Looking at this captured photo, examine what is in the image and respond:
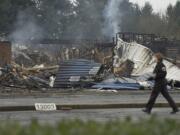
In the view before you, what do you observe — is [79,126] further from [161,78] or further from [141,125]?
[161,78]

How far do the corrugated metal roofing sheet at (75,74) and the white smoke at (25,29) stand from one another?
19.2 metres

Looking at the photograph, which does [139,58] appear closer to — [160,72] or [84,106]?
[84,106]

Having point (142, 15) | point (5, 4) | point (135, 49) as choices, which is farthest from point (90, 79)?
point (142, 15)

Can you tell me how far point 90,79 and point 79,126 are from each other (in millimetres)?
22551

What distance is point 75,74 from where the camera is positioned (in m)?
28.0

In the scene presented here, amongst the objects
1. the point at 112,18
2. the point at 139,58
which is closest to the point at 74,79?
the point at 139,58

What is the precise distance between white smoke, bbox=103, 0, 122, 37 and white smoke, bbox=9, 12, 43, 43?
12543mm

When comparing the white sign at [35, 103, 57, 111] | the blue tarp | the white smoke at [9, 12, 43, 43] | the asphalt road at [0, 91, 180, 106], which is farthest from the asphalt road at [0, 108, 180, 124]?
the white smoke at [9, 12, 43, 43]

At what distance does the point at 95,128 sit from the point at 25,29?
47608mm

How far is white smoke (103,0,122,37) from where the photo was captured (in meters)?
66.7

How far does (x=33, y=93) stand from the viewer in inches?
952

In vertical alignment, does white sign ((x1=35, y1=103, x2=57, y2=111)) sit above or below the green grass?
below

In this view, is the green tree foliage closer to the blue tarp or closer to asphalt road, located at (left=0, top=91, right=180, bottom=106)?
the blue tarp

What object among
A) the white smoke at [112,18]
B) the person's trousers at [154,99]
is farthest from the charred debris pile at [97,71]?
the white smoke at [112,18]
